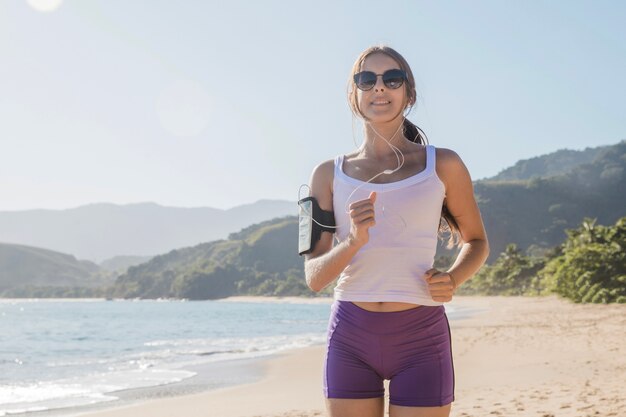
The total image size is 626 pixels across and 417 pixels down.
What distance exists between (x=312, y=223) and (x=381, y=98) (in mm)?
486

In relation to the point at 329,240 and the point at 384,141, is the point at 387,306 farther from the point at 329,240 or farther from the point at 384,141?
the point at 384,141

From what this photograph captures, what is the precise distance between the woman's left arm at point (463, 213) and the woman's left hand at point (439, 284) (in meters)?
0.06

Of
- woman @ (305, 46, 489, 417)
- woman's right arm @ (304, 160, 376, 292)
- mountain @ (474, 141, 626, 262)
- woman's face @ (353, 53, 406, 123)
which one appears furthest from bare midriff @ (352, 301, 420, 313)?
mountain @ (474, 141, 626, 262)

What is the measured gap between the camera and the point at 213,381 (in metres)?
13.8

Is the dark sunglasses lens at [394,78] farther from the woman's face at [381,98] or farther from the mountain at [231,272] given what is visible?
the mountain at [231,272]

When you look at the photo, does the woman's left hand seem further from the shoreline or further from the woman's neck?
the shoreline

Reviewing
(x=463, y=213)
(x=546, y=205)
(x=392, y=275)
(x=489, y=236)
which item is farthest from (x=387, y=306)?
(x=546, y=205)

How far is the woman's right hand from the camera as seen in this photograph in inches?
79.1

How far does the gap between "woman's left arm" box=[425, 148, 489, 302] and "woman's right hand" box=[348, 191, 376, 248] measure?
1.12 ft

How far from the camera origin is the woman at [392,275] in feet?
6.94

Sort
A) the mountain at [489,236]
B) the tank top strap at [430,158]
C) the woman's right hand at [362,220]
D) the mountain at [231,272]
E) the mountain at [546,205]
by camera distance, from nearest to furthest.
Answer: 1. the woman's right hand at [362,220]
2. the tank top strap at [430,158]
3. the mountain at [546,205]
4. the mountain at [489,236]
5. the mountain at [231,272]

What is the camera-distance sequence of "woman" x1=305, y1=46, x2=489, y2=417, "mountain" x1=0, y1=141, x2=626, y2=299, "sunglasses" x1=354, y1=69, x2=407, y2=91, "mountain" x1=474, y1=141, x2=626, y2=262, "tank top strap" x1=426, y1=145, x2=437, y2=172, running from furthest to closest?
"mountain" x1=0, y1=141, x2=626, y2=299 → "mountain" x1=474, y1=141, x2=626, y2=262 → "sunglasses" x1=354, y1=69, x2=407, y2=91 → "tank top strap" x1=426, y1=145, x2=437, y2=172 → "woman" x1=305, y1=46, x2=489, y2=417

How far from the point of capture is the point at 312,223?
2289 mm

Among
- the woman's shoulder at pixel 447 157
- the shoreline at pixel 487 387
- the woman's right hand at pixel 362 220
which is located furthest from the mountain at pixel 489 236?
the woman's right hand at pixel 362 220
